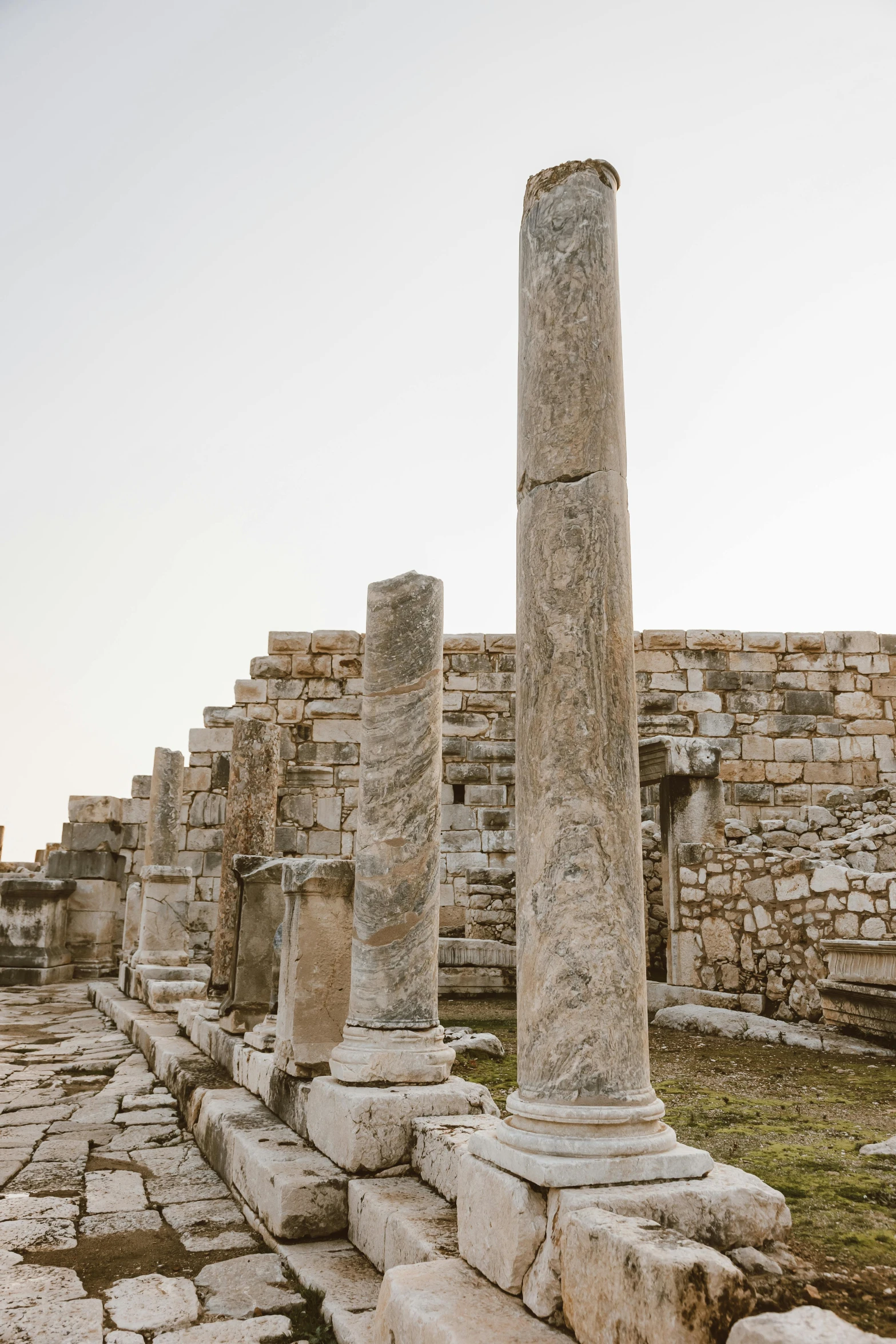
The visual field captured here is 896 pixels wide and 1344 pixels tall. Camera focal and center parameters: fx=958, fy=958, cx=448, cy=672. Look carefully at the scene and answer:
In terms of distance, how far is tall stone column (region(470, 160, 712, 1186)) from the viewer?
2787 mm

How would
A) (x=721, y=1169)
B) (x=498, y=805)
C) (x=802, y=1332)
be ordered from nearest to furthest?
A: (x=802, y=1332) < (x=721, y=1169) < (x=498, y=805)

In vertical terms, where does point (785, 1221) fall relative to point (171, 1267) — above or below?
above

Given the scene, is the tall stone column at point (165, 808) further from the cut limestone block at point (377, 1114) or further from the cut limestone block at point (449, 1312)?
the cut limestone block at point (449, 1312)

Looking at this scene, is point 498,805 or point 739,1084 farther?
point 498,805

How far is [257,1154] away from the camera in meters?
4.06

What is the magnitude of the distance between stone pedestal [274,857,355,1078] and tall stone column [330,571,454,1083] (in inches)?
10.8

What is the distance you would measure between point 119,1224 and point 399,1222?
1421mm

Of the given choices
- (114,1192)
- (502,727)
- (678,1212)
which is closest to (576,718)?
(678,1212)

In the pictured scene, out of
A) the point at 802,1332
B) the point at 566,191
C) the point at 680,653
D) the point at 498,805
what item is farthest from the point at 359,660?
the point at 802,1332

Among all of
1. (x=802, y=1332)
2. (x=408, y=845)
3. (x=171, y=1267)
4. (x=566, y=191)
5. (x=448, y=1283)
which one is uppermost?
(x=566, y=191)

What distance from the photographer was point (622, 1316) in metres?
2.16

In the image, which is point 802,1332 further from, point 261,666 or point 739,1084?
point 261,666

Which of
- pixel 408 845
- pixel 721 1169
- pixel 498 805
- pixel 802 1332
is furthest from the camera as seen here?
pixel 498 805

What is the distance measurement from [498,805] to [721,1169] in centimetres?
970
